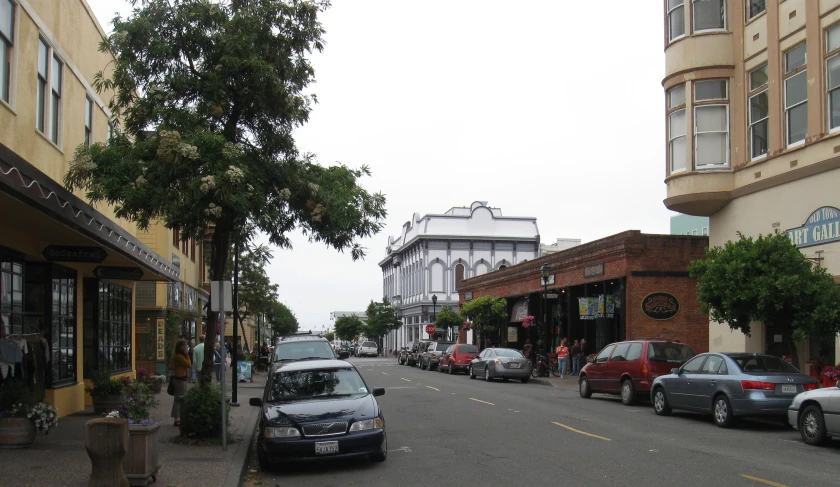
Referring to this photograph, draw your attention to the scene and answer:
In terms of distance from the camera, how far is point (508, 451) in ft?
39.5

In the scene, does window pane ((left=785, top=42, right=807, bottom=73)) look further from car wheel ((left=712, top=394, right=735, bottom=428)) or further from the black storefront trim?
the black storefront trim

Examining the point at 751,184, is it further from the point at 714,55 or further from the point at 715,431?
the point at 715,431

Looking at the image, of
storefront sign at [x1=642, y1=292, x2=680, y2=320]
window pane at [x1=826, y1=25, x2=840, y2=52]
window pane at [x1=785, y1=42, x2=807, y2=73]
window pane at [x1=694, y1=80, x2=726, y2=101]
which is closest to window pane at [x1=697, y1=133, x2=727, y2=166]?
window pane at [x1=694, y1=80, x2=726, y2=101]

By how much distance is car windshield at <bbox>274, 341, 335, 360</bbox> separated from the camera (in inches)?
830

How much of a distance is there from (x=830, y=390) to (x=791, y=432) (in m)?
2.63

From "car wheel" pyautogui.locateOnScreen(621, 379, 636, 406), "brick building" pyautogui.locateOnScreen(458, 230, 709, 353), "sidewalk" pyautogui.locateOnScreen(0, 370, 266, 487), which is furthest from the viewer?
"brick building" pyautogui.locateOnScreen(458, 230, 709, 353)

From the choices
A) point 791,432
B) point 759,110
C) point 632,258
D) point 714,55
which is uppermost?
point 714,55

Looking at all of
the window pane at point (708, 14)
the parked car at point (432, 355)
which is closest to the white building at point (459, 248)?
the parked car at point (432, 355)

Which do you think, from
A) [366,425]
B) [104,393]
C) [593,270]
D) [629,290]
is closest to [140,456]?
[366,425]

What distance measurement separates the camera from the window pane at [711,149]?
23.3 metres

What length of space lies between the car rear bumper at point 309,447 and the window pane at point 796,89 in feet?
51.5

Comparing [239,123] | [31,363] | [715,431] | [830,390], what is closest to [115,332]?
[31,363]

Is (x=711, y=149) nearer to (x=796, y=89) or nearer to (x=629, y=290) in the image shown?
(x=796, y=89)

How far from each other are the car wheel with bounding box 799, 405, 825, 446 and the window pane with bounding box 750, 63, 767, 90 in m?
12.3
